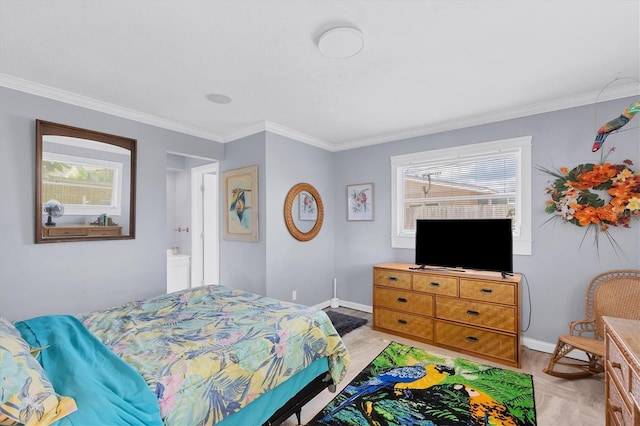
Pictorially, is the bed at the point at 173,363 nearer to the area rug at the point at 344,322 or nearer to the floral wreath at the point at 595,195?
the area rug at the point at 344,322

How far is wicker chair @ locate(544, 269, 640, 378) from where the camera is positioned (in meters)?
2.41

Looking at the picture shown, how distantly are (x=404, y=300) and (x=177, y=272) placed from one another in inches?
134

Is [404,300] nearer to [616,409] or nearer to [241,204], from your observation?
[616,409]

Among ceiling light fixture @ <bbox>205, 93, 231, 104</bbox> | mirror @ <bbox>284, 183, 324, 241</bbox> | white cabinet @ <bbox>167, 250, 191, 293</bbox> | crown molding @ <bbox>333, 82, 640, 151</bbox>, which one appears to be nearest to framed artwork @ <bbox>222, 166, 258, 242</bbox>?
mirror @ <bbox>284, 183, 324, 241</bbox>

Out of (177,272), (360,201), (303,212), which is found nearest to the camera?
(303,212)

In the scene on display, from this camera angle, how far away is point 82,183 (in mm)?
2824

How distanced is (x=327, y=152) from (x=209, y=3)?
10.1 ft

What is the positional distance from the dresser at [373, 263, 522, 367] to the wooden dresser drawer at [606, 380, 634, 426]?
1.19 m

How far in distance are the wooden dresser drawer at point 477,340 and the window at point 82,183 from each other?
3.60 meters

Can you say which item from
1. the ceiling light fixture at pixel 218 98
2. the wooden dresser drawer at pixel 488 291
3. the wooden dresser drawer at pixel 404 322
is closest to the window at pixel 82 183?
the ceiling light fixture at pixel 218 98

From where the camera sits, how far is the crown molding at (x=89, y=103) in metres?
2.45

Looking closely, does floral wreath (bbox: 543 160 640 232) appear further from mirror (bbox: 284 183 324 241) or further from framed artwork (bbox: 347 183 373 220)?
mirror (bbox: 284 183 324 241)

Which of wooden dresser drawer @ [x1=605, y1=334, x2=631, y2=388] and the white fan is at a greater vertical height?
the white fan

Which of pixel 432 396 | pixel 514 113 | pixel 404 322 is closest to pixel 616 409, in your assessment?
pixel 432 396
